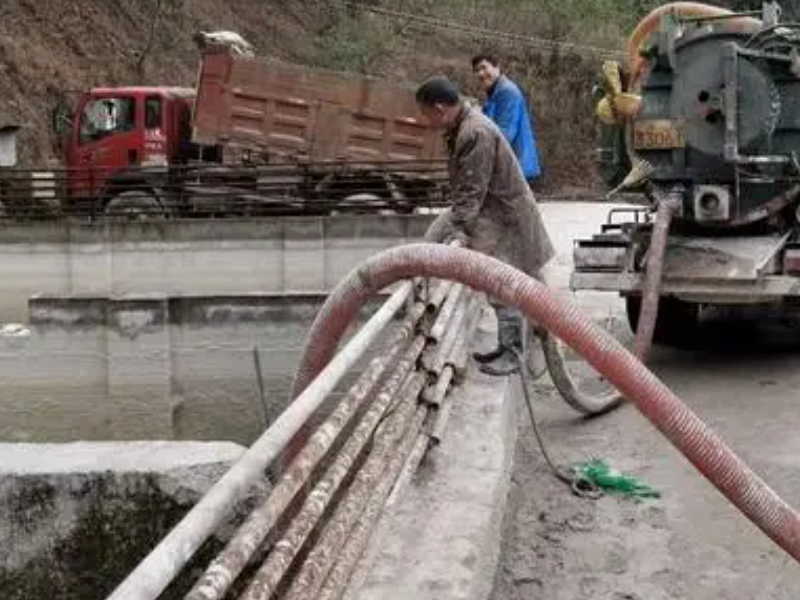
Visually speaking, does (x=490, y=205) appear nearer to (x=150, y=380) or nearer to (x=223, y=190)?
(x=150, y=380)

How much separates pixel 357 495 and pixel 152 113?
16636 mm

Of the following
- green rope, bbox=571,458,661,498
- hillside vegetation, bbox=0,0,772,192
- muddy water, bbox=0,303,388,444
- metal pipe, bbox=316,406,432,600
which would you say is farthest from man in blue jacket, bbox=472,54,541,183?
hillside vegetation, bbox=0,0,772,192

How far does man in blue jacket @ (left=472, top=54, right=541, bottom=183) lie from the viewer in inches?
306

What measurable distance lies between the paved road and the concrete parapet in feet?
4.40

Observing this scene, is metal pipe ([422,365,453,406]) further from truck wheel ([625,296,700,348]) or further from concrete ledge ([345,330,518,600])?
truck wheel ([625,296,700,348])

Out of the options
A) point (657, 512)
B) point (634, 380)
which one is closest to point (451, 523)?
point (634, 380)

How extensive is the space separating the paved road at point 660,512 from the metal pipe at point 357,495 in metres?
0.82

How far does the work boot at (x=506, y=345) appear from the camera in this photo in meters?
6.19

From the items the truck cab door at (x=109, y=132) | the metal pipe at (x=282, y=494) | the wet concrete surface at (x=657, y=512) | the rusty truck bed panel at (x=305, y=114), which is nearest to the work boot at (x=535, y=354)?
the wet concrete surface at (x=657, y=512)

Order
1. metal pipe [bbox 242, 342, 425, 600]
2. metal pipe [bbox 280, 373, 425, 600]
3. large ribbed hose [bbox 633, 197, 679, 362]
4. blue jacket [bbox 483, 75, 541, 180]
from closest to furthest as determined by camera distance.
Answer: metal pipe [bbox 242, 342, 425, 600] < metal pipe [bbox 280, 373, 425, 600] < large ribbed hose [bbox 633, 197, 679, 362] < blue jacket [bbox 483, 75, 541, 180]

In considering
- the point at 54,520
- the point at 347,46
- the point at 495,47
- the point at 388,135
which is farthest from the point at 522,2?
the point at 54,520

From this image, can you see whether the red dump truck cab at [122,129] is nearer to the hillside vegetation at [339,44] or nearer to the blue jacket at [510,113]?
the hillside vegetation at [339,44]

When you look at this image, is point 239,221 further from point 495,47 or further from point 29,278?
point 495,47

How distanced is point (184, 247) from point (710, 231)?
10112 millimetres
